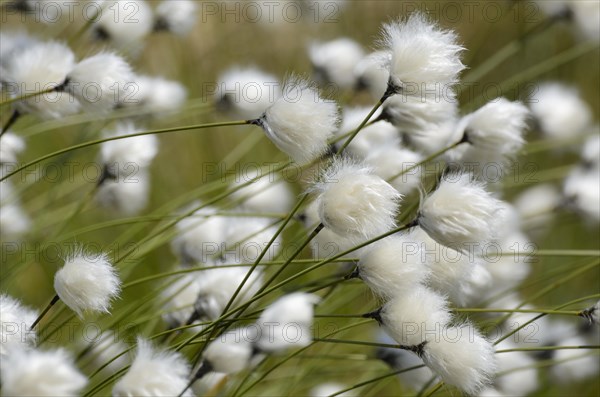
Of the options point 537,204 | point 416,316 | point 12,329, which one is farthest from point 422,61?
point 537,204

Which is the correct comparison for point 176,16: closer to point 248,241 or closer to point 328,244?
point 248,241

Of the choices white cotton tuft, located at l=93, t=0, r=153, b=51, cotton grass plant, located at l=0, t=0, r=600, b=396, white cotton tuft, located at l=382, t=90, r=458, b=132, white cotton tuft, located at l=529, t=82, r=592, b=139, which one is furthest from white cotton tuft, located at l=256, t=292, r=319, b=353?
white cotton tuft, located at l=529, t=82, r=592, b=139

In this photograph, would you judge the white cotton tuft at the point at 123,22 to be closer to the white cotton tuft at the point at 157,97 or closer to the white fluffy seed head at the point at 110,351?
the white cotton tuft at the point at 157,97

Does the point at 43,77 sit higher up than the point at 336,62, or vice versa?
the point at 336,62

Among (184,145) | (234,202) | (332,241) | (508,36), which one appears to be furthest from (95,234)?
(508,36)

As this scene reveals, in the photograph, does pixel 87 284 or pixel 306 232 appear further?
pixel 306 232
